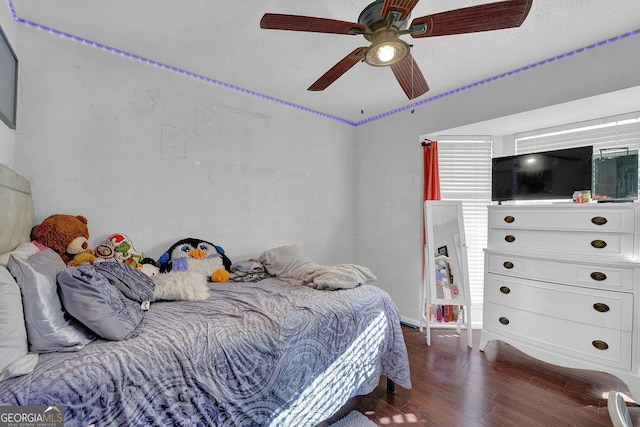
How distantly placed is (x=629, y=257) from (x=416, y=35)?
2.11 meters

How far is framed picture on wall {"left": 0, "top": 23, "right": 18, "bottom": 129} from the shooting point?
1.67 m

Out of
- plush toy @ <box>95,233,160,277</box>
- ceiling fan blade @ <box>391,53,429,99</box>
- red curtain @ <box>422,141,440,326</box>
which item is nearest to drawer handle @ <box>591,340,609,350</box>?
red curtain @ <box>422,141,440,326</box>

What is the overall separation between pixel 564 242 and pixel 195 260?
3023mm

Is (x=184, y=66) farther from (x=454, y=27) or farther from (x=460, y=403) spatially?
(x=460, y=403)

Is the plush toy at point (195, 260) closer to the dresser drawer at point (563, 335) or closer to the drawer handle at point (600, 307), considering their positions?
the dresser drawer at point (563, 335)

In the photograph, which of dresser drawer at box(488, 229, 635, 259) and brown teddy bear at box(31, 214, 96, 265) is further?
dresser drawer at box(488, 229, 635, 259)

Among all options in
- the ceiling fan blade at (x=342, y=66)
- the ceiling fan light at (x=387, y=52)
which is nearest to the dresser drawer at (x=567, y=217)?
the ceiling fan light at (x=387, y=52)

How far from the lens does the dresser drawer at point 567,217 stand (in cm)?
205

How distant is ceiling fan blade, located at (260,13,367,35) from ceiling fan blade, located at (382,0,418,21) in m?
0.18

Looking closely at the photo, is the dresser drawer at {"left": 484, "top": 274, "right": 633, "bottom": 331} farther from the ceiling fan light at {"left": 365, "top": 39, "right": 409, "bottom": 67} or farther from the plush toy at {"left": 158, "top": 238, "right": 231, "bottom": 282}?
the plush toy at {"left": 158, "top": 238, "right": 231, "bottom": 282}

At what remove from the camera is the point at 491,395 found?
6.73ft

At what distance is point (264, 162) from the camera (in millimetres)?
3248

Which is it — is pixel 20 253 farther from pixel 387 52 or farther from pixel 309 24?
pixel 387 52

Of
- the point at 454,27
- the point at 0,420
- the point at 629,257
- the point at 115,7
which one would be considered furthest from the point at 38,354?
the point at 629,257
